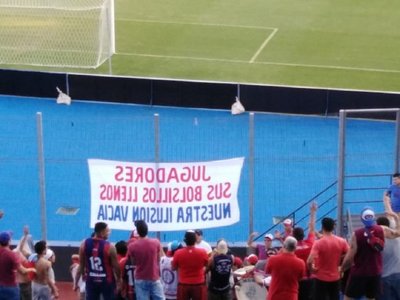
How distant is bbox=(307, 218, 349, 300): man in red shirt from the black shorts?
17 cm

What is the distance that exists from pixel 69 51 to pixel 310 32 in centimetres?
772

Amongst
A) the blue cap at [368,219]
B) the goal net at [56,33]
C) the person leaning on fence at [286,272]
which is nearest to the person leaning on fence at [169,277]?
the person leaning on fence at [286,272]

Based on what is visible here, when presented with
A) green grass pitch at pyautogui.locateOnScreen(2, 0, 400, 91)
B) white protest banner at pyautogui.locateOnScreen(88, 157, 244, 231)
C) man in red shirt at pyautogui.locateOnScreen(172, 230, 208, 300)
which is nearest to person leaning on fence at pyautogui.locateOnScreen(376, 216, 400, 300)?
man in red shirt at pyautogui.locateOnScreen(172, 230, 208, 300)

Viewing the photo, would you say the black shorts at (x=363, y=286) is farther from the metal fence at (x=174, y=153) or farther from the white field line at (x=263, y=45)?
the white field line at (x=263, y=45)

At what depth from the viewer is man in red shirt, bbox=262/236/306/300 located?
12.0 m

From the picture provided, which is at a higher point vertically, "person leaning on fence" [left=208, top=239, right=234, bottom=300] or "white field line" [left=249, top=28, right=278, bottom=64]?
"white field line" [left=249, top=28, right=278, bottom=64]

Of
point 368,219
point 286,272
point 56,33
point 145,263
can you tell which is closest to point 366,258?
point 368,219

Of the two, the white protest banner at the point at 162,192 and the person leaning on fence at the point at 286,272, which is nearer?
the person leaning on fence at the point at 286,272

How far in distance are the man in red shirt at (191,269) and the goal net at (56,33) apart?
15.8 metres

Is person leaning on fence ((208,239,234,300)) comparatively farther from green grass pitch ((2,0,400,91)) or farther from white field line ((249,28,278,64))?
white field line ((249,28,278,64))

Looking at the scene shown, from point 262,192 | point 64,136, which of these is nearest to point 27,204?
point 64,136

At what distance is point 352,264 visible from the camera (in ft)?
41.4

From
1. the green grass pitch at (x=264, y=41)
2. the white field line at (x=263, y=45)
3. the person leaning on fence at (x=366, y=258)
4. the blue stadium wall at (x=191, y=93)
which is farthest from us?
the white field line at (x=263, y=45)

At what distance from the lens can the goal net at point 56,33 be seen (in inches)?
1158
